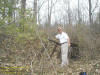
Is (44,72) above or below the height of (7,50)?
below

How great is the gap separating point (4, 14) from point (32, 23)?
26.9 inches

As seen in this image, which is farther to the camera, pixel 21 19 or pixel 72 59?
pixel 72 59

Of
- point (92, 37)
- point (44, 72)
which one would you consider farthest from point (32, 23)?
point (92, 37)

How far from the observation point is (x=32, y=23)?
141 inches

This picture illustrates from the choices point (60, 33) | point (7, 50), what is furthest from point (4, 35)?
point (60, 33)

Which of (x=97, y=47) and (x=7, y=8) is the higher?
(x=7, y=8)

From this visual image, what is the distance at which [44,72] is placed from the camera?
3.69m

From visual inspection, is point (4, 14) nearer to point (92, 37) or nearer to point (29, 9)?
point (29, 9)

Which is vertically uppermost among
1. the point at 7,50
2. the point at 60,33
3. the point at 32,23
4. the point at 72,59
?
the point at 32,23

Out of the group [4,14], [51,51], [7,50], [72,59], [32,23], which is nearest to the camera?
[4,14]

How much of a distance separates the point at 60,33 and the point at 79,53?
7.64 ft

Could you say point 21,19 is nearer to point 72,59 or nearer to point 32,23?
point 32,23

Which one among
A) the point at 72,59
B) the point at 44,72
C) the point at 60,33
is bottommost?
the point at 72,59

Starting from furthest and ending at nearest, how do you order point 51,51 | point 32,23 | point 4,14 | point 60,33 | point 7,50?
1. point 51,51
2. point 60,33
3. point 7,50
4. point 32,23
5. point 4,14
